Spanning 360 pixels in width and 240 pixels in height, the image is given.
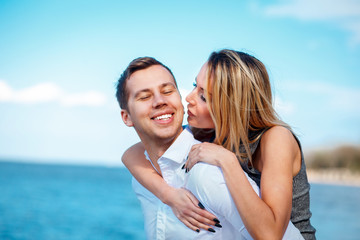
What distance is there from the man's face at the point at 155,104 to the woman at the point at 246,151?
168 millimetres

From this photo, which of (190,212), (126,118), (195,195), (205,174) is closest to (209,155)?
(205,174)

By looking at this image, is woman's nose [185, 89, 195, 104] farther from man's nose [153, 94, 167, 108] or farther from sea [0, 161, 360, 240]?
sea [0, 161, 360, 240]

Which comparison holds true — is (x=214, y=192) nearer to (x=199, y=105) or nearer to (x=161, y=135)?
(x=161, y=135)

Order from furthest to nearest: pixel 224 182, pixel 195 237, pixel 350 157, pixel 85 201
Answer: pixel 350 157 < pixel 85 201 < pixel 195 237 < pixel 224 182

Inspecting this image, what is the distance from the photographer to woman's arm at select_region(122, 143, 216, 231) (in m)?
2.44

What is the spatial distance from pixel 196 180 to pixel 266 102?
2.78 ft

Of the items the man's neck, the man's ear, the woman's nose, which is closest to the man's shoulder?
the man's neck

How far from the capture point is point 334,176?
152 feet

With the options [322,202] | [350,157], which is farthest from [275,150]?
[350,157]

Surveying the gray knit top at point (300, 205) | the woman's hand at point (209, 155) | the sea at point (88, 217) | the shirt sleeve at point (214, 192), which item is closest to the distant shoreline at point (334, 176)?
the sea at point (88, 217)

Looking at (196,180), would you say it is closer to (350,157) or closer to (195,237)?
(195,237)

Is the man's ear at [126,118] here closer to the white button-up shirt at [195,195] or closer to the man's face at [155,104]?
the man's face at [155,104]

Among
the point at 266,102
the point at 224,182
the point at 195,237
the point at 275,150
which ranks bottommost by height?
the point at 195,237

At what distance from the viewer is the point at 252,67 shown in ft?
9.08
